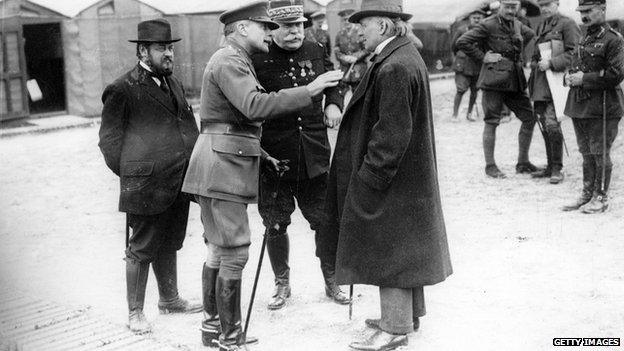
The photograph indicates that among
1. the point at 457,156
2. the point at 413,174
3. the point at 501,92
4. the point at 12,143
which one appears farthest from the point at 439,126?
the point at 413,174

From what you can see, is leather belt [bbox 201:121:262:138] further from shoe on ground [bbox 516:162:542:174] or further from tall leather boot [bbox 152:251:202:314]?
shoe on ground [bbox 516:162:542:174]

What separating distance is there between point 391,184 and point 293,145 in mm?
1119

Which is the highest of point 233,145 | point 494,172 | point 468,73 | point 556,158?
point 233,145

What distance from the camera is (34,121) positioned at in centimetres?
1619

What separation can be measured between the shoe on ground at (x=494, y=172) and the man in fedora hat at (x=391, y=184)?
486 centimetres

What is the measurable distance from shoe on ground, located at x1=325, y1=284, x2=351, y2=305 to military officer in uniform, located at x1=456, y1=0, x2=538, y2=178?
4.33m

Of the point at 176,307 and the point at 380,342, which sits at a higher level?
the point at 380,342

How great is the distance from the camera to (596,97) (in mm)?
7340

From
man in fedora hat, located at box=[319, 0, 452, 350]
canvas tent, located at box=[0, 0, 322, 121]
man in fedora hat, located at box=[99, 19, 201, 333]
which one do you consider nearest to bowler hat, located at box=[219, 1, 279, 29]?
man in fedora hat, located at box=[319, 0, 452, 350]

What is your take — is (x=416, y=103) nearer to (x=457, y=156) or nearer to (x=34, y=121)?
(x=457, y=156)

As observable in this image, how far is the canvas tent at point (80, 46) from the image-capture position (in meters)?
15.8

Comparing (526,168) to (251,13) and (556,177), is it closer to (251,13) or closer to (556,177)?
(556,177)

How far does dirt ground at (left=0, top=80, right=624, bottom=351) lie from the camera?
4.80 meters

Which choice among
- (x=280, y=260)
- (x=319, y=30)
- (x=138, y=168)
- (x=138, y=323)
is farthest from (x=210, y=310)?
(x=319, y=30)
